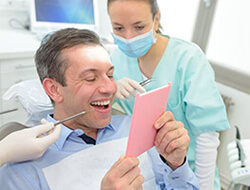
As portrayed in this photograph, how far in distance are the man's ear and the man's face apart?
2 centimetres

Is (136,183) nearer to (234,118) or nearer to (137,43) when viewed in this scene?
(137,43)

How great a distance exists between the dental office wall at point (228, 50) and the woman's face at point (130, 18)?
1142 millimetres

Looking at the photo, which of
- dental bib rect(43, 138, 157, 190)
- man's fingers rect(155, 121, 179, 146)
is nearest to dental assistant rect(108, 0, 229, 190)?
dental bib rect(43, 138, 157, 190)

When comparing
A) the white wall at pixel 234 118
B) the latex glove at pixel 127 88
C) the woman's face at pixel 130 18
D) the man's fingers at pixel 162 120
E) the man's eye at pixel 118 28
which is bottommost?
the white wall at pixel 234 118

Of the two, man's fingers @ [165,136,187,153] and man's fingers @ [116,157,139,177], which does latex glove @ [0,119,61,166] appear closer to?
man's fingers @ [116,157,139,177]

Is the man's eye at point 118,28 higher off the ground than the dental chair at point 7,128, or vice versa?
the man's eye at point 118,28

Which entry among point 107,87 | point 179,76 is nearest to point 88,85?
point 107,87

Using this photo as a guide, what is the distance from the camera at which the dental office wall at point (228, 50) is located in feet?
6.85

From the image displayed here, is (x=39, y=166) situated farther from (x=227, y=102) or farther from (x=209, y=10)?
(x=209, y=10)

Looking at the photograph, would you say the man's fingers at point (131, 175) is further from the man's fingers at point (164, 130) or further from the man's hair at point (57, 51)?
the man's hair at point (57, 51)

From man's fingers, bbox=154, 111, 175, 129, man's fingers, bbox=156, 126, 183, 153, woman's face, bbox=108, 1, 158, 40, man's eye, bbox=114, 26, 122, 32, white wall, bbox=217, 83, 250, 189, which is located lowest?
white wall, bbox=217, 83, 250, 189

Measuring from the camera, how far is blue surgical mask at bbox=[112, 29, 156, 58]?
1.29m

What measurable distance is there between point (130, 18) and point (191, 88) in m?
0.44

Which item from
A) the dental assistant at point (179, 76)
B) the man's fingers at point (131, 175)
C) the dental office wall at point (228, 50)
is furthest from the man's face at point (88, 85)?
the dental office wall at point (228, 50)
